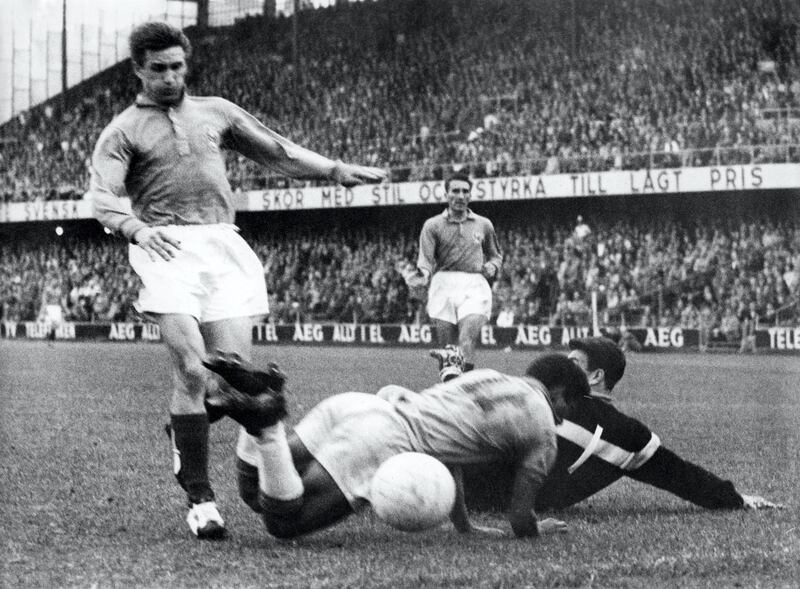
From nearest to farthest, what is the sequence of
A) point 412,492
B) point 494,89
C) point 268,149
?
1. point 412,492
2. point 268,149
3. point 494,89

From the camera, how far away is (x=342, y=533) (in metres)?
5.50

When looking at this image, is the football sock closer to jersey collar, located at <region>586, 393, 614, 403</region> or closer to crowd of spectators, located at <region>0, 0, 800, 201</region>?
jersey collar, located at <region>586, 393, 614, 403</region>

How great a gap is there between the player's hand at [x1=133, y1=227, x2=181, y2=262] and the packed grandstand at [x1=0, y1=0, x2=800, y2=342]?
2157 cm

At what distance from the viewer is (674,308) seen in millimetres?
27109

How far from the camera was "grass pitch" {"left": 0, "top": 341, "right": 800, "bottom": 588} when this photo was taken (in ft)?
14.9

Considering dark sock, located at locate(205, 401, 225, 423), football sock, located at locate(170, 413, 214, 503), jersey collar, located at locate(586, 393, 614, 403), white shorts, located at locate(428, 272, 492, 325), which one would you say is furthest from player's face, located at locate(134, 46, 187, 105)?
white shorts, located at locate(428, 272, 492, 325)

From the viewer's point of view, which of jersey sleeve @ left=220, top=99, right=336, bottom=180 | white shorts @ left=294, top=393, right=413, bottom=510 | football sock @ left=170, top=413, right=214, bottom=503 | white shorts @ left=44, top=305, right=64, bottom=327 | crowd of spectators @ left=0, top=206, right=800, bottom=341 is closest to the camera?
white shorts @ left=294, top=393, right=413, bottom=510

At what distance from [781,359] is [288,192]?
1798 cm

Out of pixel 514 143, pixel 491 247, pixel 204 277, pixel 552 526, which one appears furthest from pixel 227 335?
pixel 514 143

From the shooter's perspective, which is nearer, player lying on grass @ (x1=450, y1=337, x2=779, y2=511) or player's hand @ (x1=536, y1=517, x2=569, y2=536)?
player's hand @ (x1=536, y1=517, x2=569, y2=536)

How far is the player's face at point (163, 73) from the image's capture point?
19.2 ft

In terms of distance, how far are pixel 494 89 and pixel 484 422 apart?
31.0m

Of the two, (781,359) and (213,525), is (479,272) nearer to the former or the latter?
(213,525)

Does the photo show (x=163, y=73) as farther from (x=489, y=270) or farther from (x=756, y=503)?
(x=489, y=270)
